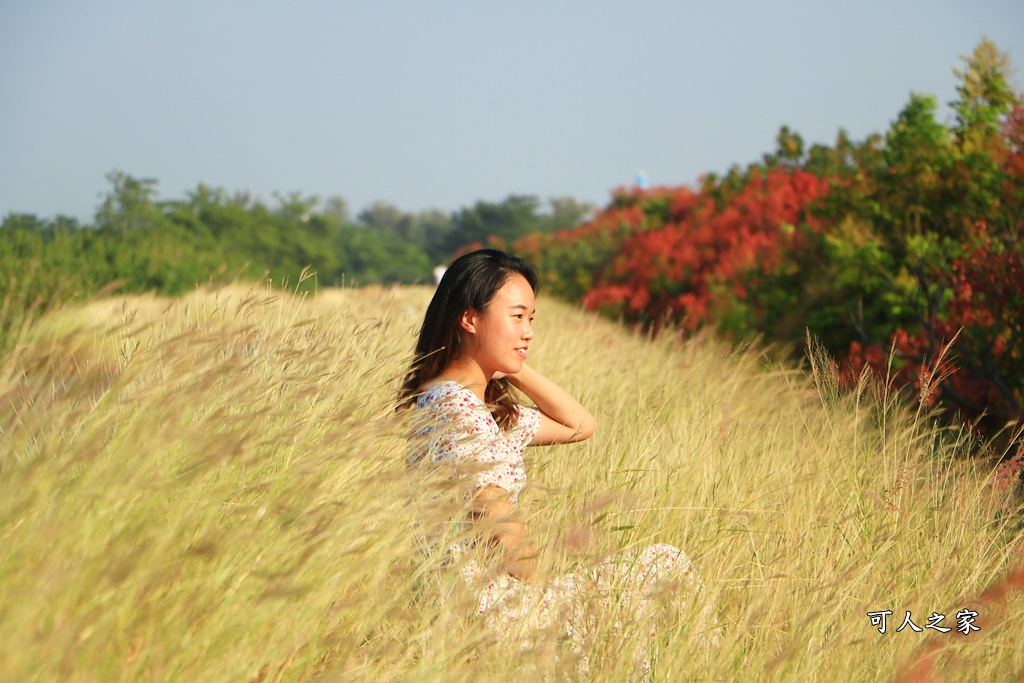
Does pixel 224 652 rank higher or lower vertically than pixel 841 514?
higher

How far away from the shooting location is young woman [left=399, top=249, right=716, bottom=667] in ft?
8.08

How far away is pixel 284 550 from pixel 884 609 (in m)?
1.85

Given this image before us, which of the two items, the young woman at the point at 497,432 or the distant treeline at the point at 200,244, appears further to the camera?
the distant treeline at the point at 200,244

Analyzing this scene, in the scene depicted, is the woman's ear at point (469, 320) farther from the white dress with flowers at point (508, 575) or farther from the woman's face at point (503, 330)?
the white dress with flowers at point (508, 575)

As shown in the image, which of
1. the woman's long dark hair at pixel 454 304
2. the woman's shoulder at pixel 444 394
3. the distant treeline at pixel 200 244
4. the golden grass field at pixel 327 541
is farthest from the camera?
the distant treeline at pixel 200 244

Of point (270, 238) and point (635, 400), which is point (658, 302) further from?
point (270, 238)

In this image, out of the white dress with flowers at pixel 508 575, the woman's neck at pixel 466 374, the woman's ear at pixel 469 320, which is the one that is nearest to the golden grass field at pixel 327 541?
the white dress with flowers at pixel 508 575

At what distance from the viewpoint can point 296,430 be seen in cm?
268

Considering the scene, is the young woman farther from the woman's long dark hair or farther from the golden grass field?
the golden grass field

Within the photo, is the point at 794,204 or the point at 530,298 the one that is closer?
the point at 530,298

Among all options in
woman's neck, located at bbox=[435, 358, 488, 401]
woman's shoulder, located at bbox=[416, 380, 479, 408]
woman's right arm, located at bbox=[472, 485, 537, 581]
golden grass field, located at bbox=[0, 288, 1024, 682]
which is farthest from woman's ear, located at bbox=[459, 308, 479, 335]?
woman's right arm, located at bbox=[472, 485, 537, 581]

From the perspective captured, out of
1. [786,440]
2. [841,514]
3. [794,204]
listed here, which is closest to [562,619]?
[841,514]

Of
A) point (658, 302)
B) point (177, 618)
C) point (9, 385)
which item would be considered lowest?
point (658, 302)

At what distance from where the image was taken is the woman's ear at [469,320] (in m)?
3.11
